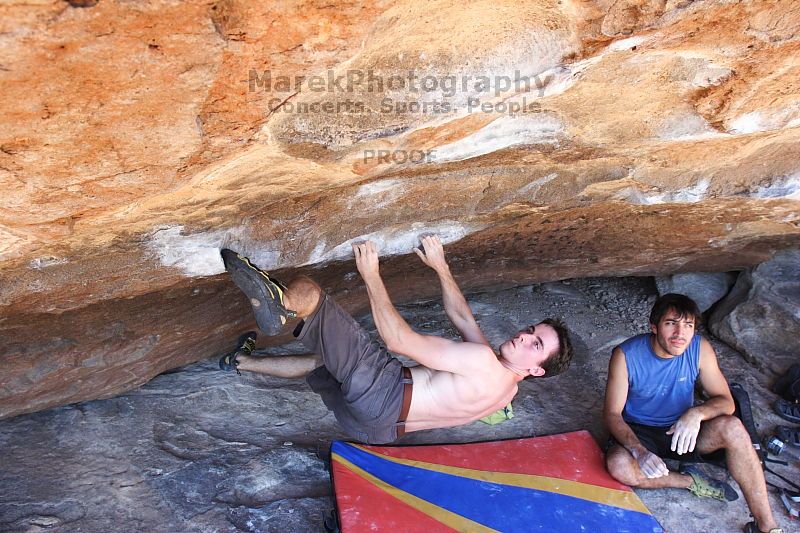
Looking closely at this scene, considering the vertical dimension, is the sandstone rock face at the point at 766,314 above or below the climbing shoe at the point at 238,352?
below

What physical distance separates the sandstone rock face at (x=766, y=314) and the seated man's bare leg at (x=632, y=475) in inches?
49.2

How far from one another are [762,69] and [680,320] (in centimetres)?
120

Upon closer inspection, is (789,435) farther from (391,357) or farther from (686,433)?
(391,357)

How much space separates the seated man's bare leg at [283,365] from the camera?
2883mm

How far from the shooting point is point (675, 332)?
2.64 m

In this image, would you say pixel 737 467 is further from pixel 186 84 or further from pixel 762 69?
pixel 186 84

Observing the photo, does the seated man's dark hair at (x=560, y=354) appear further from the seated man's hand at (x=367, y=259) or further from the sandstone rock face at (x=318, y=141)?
the seated man's hand at (x=367, y=259)

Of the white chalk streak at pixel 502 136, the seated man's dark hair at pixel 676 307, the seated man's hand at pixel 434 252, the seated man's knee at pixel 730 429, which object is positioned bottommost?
the seated man's knee at pixel 730 429

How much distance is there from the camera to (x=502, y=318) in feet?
12.8

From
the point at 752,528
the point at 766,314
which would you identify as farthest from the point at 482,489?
the point at 766,314

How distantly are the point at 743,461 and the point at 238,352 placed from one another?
2.20 m

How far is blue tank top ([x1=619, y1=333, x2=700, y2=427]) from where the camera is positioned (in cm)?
273

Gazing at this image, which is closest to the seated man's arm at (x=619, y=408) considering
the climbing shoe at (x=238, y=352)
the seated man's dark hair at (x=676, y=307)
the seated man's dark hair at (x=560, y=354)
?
the seated man's dark hair at (x=676, y=307)

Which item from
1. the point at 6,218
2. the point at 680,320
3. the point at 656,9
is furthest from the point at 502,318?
the point at 6,218
